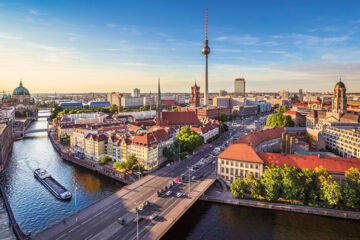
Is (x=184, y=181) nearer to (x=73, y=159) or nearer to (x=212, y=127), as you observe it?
(x=73, y=159)

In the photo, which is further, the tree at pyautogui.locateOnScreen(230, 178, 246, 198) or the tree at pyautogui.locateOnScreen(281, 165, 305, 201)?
the tree at pyautogui.locateOnScreen(230, 178, 246, 198)

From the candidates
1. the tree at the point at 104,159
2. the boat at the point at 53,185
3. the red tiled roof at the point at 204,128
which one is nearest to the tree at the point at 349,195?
the boat at the point at 53,185

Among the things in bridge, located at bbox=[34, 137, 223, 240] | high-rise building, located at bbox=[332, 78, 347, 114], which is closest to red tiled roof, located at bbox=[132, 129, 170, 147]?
bridge, located at bbox=[34, 137, 223, 240]

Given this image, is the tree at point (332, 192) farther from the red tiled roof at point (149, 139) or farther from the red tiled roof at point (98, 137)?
the red tiled roof at point (98, 137)

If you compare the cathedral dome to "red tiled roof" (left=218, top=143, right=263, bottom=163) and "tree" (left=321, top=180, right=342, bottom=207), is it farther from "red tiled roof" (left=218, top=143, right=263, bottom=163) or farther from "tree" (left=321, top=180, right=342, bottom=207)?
"tree" (left=321, top=180, right=342, bottom=207)

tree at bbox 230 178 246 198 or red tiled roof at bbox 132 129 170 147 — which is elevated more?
red tiled roof at bbox 132 129 170 147

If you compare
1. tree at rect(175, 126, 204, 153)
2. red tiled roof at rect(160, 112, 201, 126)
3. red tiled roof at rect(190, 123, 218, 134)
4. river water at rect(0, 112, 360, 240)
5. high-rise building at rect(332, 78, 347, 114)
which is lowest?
river water at rect(0, 112, 360, 240)

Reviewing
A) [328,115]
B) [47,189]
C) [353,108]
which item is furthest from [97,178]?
[353,108]
